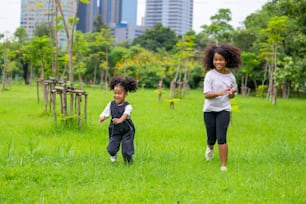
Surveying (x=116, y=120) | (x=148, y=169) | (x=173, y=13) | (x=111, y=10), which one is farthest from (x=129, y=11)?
(x=148, y=169)

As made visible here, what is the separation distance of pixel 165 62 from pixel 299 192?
37.2 meters

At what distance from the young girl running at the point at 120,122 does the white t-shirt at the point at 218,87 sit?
0.95m

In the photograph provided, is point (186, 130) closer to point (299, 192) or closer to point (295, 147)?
point (295, 147)

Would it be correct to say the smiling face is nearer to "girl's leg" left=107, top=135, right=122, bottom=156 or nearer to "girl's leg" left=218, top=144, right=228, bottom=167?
"girl's leg" left=218, top=144, right=228, bottom=167

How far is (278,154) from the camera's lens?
6.27m

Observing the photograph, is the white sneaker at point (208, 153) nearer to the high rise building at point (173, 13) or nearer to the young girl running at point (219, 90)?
the young girl running at point (219, 90)

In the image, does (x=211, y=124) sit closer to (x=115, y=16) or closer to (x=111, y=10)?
(x=111, y=10)

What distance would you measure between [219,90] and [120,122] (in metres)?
1.28

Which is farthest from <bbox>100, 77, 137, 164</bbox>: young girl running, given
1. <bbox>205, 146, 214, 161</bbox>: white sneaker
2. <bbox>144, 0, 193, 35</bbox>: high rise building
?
<bbox>144, 0, 193, 35</bbox>: high rise building

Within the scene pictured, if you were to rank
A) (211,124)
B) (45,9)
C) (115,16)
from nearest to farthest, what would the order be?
(211,124) < (45,9) < (115,16)

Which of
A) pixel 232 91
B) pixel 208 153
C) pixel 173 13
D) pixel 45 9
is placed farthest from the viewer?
pixel 173 13

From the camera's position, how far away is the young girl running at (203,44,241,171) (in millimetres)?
5262

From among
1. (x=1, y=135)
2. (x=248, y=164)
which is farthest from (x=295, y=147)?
(x=1, y=135)

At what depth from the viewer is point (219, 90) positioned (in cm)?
534
